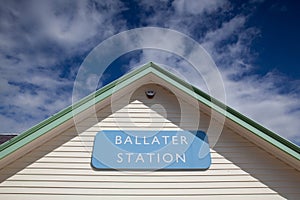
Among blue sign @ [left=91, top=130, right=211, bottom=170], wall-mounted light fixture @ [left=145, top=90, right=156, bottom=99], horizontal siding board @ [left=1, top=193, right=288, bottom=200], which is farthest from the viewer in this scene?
wall-mounted light fixture @ [left=145, top=90, right=156, bottom=99]

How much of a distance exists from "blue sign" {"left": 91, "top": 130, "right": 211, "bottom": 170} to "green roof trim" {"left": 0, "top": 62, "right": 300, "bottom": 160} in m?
0.77

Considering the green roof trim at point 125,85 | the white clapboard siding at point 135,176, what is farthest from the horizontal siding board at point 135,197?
the green roof trim at point 125,85

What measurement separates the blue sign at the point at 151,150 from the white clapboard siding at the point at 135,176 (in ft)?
0.44

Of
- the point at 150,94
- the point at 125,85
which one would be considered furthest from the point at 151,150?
the point at 125,85

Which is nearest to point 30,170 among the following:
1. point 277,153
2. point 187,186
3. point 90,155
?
point 90,155

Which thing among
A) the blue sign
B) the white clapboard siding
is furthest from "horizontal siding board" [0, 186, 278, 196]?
the blue sign

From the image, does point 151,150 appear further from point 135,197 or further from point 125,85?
point 125,85

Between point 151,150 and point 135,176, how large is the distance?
0.65 metres

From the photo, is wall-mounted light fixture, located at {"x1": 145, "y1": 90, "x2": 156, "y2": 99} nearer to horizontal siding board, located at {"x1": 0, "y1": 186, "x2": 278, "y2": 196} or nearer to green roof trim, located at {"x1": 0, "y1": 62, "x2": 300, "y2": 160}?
green roof trim, located at {"x1": 0, "y1": 62, "x2": 300, "y2": 160}

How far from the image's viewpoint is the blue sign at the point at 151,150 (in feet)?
15.0

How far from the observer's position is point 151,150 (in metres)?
4.75

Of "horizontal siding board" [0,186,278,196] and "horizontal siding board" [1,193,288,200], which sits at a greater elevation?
"horizontal siding board" [0,186,278,196]

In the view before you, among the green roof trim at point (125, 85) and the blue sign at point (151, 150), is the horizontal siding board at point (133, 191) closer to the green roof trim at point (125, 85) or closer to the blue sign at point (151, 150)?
the blue sign at point (151, 150)

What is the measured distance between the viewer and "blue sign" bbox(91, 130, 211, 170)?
4570 mm
